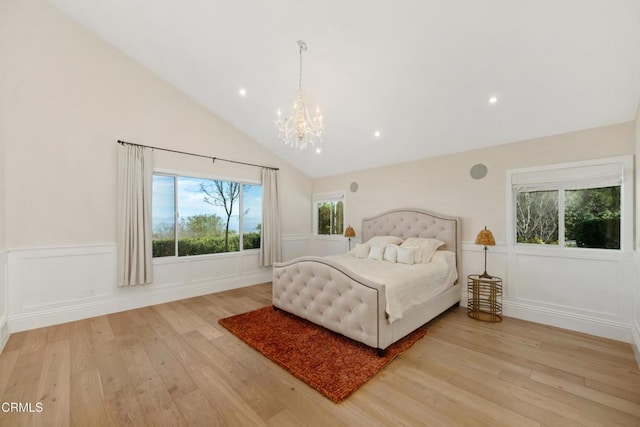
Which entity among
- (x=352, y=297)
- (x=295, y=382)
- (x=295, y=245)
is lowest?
(x=295, y=382)

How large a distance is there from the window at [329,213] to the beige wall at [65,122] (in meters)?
3.12

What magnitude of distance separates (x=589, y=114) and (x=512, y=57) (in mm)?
1304

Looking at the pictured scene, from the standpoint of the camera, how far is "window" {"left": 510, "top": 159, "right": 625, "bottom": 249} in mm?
2867

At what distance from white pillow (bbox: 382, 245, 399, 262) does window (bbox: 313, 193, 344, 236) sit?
1.88 meters

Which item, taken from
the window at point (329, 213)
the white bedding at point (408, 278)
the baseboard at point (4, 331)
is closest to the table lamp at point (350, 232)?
the window at point (329, 213)

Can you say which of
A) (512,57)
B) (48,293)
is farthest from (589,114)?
(48,293)

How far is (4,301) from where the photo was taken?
9.12ft

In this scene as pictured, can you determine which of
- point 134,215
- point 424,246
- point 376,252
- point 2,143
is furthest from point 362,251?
point 2,143

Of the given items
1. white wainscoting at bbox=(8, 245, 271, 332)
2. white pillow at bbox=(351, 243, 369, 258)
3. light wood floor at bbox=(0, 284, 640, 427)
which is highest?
white pillow at bbox=(351, 243, 369, 258)

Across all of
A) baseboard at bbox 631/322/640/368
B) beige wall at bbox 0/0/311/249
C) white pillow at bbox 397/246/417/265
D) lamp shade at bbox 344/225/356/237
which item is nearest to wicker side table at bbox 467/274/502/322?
Result: white pillow at bbox 397/246/417/265

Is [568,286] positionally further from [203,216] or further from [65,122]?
[65,122]

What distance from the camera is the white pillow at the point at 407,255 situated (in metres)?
3.51

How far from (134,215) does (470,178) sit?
4930 millimetres

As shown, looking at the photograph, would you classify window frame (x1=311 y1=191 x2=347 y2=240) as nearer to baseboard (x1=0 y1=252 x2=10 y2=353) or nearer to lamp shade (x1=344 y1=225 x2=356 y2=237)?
lamp shade (x1=344 y1=225 x2=356 y2=237)
